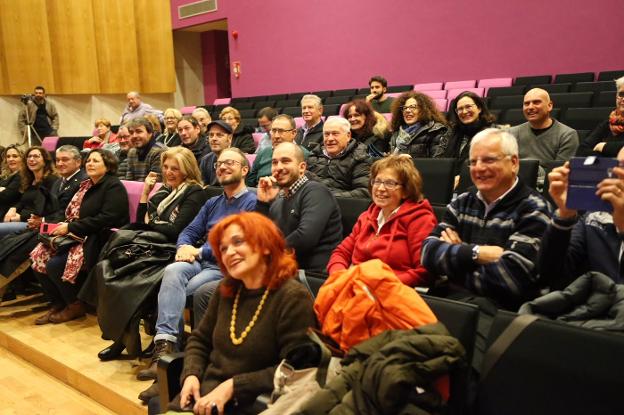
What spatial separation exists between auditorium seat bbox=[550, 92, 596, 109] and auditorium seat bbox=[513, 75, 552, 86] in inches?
50.7

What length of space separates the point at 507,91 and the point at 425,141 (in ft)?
8.63

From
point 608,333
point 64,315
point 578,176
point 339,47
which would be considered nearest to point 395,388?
point 608,333

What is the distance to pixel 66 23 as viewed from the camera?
27.8 ft

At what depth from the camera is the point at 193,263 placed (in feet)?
7.79

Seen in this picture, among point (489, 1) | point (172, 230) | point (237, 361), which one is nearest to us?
point (237, 361)

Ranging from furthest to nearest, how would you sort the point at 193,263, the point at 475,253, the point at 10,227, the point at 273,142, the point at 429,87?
the point at 429,87, the point at 10,227, the point at 273,142, the point at 193,263, the point at 475,253

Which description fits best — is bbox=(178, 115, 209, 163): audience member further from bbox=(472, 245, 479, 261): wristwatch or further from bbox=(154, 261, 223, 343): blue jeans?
bbox=(472, 245, 479, 261): wristwatch

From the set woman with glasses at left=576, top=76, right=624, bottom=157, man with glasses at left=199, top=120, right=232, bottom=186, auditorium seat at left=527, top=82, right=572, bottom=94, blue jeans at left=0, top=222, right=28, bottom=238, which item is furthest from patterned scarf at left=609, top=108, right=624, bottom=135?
blue jeans at left=0, top=222, right=28, bottom=238

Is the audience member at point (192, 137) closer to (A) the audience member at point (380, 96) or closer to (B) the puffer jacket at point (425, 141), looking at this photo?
(B) the puffer jacket at point (425, 141)

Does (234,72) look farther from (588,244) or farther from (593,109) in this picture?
(588,244)

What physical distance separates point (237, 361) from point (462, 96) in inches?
84.6

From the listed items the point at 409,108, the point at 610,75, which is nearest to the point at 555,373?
A: the point at 409,108

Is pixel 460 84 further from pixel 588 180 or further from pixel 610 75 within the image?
pixel 588 180

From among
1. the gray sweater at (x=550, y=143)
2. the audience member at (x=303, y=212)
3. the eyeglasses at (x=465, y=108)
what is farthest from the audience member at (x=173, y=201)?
the gray sweater at (x=550, y=143)
